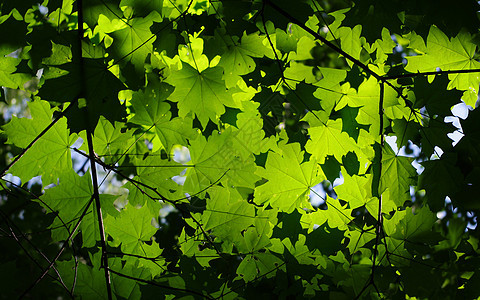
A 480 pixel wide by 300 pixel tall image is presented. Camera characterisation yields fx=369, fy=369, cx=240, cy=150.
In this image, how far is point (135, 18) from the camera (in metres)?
1.52

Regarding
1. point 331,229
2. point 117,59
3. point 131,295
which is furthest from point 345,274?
point 117,59

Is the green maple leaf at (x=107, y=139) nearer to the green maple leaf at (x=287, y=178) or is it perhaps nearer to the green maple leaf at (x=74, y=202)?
the green maple leaf at (x=74, y=202)

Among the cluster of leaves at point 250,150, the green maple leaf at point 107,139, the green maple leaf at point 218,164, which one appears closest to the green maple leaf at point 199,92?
the cluster of leaves at point 250,150

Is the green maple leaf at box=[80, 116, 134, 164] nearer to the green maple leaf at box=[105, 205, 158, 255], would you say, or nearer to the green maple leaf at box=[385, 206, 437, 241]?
the green maple leaf at box=[105, 205, 158, 255]

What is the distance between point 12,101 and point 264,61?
21.1 feet

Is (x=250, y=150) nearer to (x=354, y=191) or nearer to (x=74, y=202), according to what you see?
(x=354, y=191)

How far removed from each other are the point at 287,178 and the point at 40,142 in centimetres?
114

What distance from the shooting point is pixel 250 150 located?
5.81 ft

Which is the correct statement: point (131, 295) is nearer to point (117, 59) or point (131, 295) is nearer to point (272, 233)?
point (272, 233)

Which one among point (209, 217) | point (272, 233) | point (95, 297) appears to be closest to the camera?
point (95, 297)

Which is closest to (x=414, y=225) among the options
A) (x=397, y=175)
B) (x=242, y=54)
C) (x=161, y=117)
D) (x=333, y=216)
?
(x=397, y=175)

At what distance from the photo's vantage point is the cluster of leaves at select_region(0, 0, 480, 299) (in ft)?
4.84

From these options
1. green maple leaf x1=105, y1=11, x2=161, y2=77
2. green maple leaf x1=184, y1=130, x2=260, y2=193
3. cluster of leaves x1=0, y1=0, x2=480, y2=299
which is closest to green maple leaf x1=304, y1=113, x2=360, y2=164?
cluster of leaves x1=0, y1=0, x2=480, y2=299

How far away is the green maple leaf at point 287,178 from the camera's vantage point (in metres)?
1.69
